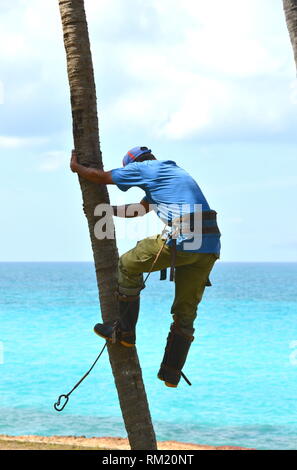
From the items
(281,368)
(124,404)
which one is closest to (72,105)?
(124,404)

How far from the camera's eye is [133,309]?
23.9 ft

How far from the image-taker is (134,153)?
7.24 meters

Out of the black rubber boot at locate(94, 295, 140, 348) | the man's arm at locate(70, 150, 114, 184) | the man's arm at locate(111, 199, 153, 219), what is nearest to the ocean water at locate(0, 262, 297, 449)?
the black rubber boot at locate(94, 295, 140, 348)

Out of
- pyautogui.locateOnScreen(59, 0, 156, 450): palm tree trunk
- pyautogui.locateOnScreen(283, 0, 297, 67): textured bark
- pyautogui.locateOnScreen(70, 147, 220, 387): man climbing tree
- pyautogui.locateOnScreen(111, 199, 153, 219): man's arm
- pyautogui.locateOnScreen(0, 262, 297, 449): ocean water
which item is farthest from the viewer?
pyautogui.locateOnScreen(0, 262, 297, 449): ocean water

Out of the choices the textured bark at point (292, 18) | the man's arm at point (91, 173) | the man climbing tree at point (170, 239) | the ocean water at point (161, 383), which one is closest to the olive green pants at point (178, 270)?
the man climbing tree at point (170, 239)

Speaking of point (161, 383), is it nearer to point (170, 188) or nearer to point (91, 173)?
point (91, 173)

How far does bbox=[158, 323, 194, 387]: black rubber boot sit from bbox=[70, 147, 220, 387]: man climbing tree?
0.04 ft

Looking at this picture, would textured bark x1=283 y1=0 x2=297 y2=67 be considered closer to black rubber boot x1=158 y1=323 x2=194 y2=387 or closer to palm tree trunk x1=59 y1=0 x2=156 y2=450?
palm tree trunk x1=59 y1=0 x2=156 y2=450

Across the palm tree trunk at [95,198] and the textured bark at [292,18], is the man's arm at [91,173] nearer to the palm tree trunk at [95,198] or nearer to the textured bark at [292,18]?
the palm tree trunk at [95,198]

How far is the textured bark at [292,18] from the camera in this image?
9052 mm

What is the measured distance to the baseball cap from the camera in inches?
285

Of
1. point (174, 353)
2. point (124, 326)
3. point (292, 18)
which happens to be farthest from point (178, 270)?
point (292, 18)

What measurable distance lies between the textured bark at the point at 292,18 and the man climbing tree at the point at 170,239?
2886mm

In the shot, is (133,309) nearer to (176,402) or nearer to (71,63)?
(71,63)
